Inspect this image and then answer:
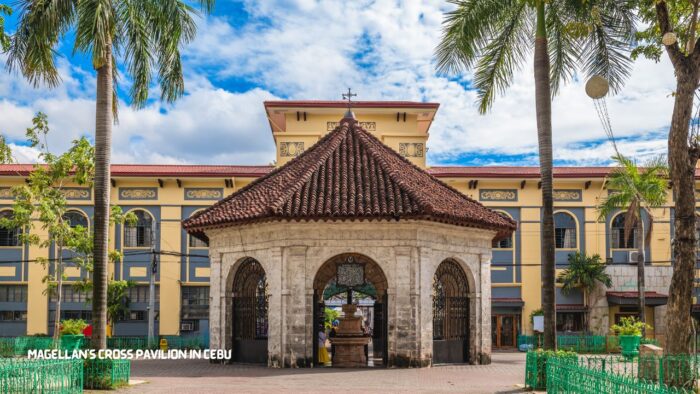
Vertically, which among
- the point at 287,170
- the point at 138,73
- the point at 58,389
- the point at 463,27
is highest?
the point at 463,27

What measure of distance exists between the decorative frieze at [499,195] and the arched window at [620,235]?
547 cm

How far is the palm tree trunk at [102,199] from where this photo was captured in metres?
18.1

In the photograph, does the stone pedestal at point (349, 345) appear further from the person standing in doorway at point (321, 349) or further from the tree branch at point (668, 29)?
the tree branch at point (668, 29)

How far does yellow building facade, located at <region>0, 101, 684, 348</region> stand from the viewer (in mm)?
41062

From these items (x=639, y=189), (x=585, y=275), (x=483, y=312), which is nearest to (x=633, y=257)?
(x=585, y=275)

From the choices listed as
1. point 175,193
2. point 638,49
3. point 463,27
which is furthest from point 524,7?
point 175,193

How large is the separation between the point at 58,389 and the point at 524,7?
14.7m

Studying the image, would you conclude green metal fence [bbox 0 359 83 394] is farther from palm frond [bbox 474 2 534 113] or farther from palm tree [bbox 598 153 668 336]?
palm tree [bbox 598 153 668 336]

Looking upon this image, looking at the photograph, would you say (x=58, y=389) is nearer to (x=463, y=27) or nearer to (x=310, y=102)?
(x=463, y=27)

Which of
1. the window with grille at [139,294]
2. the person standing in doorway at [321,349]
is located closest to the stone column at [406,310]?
the person standing in doorway at [321,349]

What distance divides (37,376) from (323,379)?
25.5 feet

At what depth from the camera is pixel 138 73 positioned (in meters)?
19.8

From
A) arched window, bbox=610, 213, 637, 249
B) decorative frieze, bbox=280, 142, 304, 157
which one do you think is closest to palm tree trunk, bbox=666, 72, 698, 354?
arched window, bbox=610, 213, 637, 249

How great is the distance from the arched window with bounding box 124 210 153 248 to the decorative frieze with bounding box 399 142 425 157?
13.8 m
